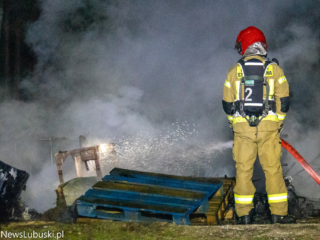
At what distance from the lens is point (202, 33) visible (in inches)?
329

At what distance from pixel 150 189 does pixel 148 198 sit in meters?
0.22

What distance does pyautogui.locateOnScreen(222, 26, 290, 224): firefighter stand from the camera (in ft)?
9.11

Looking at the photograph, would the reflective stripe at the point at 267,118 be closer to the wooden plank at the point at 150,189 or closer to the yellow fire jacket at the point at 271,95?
the yellow fire jacket at the point at 271,95

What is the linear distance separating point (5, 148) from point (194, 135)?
4906mm

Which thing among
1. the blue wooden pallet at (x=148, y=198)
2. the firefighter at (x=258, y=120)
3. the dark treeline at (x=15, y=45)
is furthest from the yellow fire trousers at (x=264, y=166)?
the dark treeline at (x=15, y=45)

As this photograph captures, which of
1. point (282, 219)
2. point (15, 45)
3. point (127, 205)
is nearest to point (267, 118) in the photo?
point (282, 219)

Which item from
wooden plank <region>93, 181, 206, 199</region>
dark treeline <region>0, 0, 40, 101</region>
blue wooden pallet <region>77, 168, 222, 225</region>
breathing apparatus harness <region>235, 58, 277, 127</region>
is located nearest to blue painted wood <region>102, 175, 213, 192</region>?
blue wooden pallet <region>77, 168, 222, 225</region>

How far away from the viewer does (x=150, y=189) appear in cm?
316

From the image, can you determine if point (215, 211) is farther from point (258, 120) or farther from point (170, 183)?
point (258, 120)

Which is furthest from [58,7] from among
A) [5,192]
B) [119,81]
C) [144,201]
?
[144,201]

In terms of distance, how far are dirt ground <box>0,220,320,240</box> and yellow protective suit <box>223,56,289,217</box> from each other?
337 mm

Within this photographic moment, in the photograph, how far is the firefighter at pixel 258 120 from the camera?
9.11 feet

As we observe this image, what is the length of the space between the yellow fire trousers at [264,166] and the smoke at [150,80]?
4.70m

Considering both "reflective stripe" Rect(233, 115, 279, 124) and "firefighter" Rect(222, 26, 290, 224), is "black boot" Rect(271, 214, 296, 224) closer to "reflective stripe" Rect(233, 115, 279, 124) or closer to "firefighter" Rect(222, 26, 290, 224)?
"firefighter" Rect(222, 26, 290, 224)
